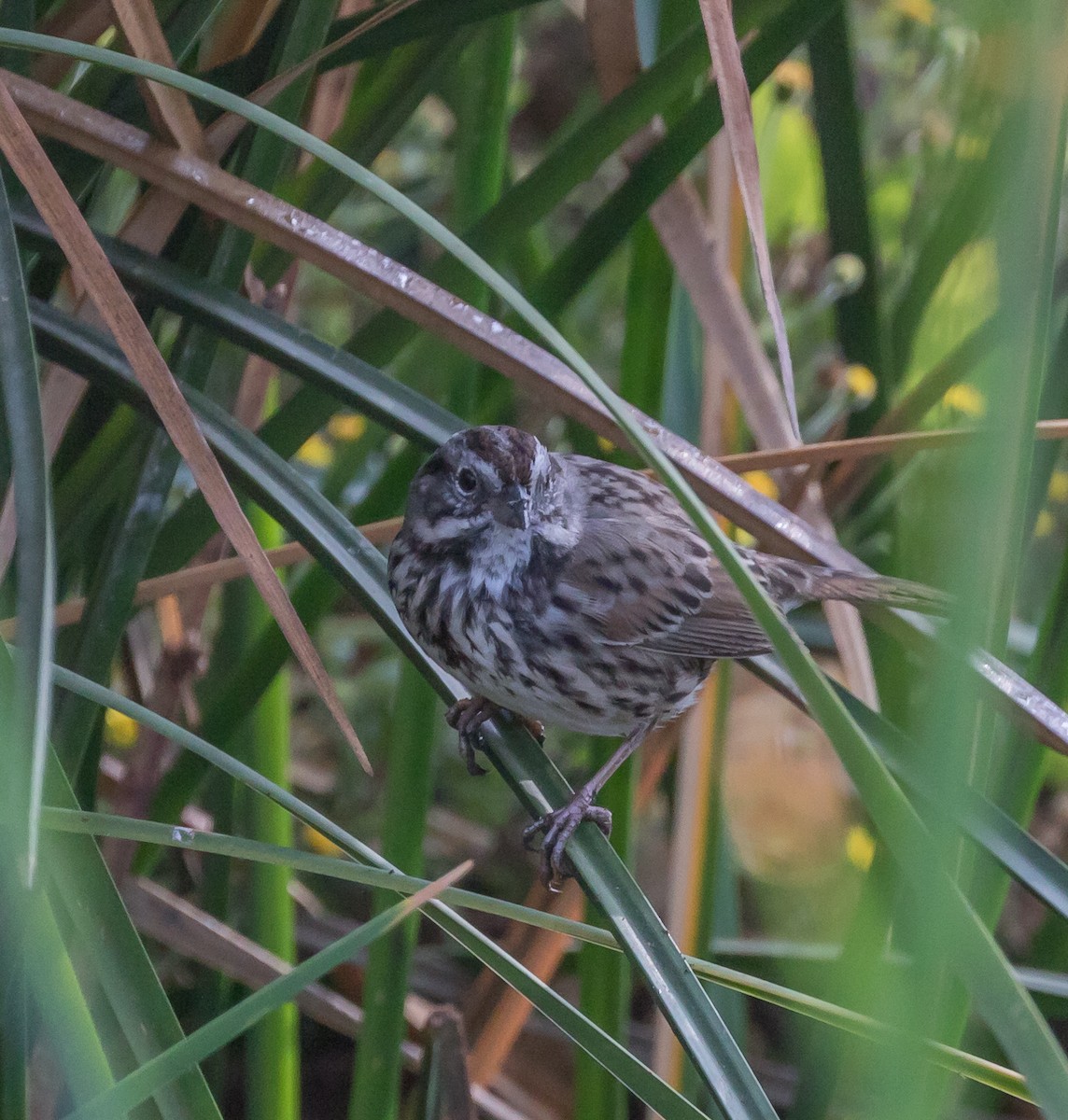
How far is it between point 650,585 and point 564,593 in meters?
0.16

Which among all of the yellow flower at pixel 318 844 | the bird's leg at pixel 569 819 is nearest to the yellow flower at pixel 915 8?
the bird's leg at pixel 569 819

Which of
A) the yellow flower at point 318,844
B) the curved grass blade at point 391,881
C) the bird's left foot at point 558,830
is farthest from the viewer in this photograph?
the yellow flower at point 318,844

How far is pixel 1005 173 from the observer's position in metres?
0.62

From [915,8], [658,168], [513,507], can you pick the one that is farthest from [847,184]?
[915,8]

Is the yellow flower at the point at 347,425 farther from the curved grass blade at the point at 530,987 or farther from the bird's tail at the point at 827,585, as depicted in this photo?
the curved grass blade at the point at 530,987

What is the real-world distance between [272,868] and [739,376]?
90 centimetres

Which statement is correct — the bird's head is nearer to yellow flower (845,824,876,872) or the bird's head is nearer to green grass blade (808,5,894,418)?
green grass blade (808,5,894,418)

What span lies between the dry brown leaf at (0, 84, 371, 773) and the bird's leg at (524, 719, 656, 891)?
0.30m

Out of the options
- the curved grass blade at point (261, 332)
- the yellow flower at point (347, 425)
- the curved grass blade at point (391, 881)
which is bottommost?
the curved grass blade at point (391, 881)

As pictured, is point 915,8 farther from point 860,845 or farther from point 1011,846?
point 1011,846

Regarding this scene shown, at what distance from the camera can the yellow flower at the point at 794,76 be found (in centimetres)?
223

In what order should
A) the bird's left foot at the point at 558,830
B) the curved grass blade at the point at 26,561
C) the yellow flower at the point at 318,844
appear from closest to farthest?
the curved grass blade at the point at 26,561
the bird's left foot at the point at 558,830
the yellow flower at the point at 318,844

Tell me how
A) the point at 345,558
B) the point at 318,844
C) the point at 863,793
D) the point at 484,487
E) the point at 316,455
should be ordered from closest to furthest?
the point at 863,793 < the point at 345,558 < the point at 484,487 < the point at 318,844 < the point at 316,455

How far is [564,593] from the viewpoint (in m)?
1.75
